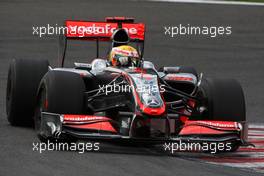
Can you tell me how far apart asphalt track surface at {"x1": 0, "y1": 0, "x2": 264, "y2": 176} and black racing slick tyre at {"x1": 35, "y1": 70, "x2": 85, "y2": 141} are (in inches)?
21.5

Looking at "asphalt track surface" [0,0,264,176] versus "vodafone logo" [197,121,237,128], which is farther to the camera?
"vodafone logo" [197,121,237,128]

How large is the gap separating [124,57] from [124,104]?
124 cm

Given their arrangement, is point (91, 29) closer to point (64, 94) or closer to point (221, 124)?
point (64, 94)

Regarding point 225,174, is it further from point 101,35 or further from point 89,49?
point 89,49

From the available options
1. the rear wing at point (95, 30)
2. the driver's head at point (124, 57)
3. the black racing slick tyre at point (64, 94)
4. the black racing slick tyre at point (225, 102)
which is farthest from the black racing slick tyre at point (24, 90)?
the black racing slick tyre at point (225, 102)

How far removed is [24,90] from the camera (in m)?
13.4

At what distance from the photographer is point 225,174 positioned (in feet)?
34.3

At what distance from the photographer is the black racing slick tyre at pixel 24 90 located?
1338 centimetres

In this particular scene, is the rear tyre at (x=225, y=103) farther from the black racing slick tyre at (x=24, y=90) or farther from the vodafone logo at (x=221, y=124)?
the black racing slick tyre at (x=24, y=90)

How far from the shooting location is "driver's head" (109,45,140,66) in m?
13.3

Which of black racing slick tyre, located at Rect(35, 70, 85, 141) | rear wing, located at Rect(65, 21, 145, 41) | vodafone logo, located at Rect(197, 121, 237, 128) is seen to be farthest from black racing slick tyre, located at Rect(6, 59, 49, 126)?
vodafone logo, located at Rect(197, 121, 237, 128)

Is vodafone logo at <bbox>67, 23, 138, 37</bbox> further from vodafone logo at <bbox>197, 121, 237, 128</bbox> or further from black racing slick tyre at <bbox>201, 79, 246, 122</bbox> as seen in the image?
vodafone logo at <bbox>197, 121, 237, 128</bbox>

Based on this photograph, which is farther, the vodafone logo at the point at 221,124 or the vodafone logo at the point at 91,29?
the vodafone logo at the point at 91,29

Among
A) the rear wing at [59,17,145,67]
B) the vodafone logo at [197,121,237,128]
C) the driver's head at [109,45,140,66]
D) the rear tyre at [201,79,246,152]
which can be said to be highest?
the rear wing at [59,17,145,67]
